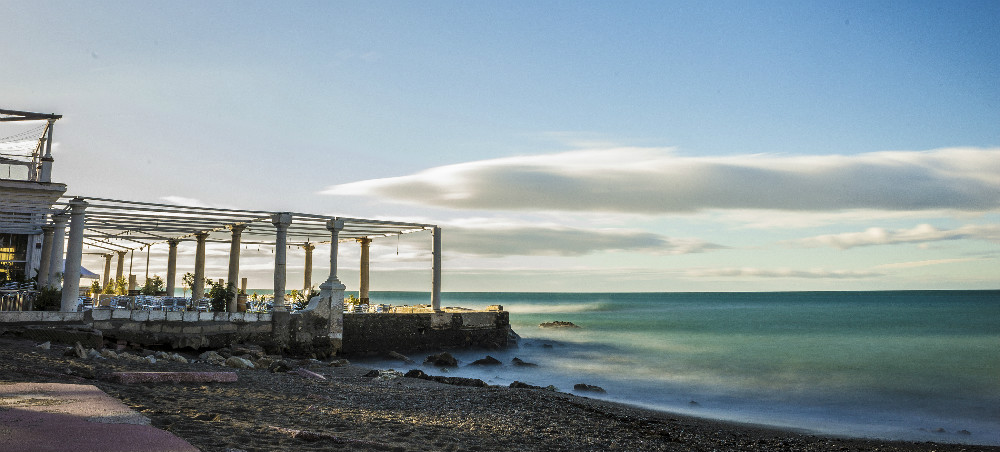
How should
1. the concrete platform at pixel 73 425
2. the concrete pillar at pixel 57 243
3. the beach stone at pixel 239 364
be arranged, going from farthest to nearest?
the concrete pillar at pixel 57 243
the beach stone at pixel 239 364
the concrete platform at pixel 73 425

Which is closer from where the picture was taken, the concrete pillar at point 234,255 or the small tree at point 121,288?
the concrete pillar at point 234,255

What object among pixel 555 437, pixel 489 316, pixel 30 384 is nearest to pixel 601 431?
pixel 555 437

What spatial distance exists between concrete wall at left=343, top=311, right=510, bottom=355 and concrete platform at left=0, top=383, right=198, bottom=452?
16.4 metres

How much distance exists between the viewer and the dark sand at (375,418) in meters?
6.71

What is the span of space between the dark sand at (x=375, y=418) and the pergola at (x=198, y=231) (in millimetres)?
5254

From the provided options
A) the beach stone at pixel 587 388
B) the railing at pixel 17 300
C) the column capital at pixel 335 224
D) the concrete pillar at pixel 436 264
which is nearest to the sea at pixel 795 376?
the beach stone at pixel 587 388

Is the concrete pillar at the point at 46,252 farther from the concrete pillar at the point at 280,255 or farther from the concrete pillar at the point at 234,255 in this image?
the concrete pillar at the point at 280,255

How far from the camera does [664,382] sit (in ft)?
71.9

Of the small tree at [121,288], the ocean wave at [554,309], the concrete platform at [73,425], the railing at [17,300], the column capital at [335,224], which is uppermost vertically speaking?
the column capital at [335,224]

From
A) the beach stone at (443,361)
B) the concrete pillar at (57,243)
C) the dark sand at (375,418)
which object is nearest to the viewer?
the dark sand at (375,418)

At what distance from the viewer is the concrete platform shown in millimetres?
4695

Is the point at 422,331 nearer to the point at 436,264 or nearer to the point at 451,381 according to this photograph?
the point at 436,264

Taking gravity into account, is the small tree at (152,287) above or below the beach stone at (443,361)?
above

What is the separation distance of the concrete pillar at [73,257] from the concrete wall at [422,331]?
801 centimetres
